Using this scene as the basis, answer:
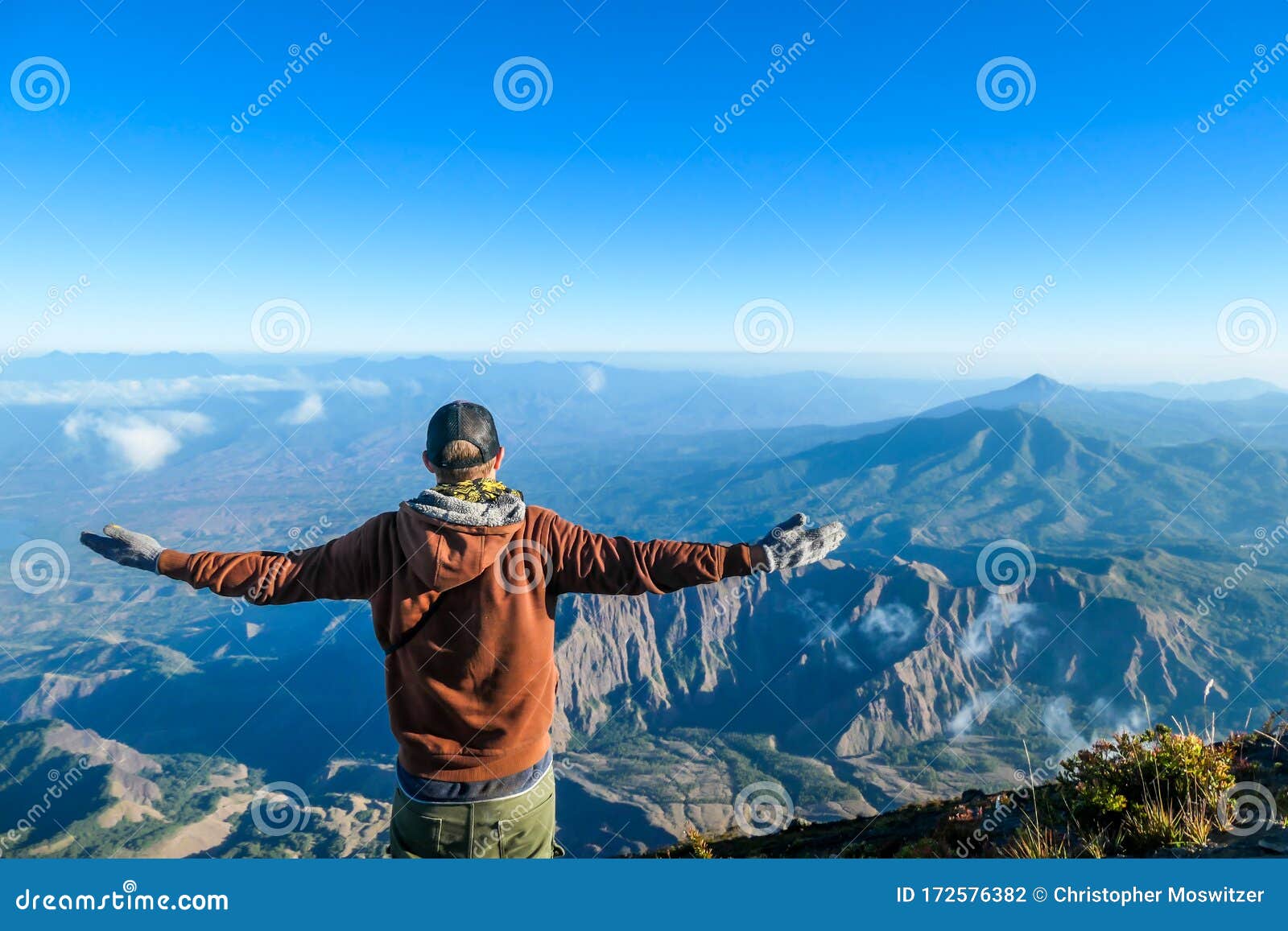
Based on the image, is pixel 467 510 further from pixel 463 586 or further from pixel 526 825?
pixel 526 825

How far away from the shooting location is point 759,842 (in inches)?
432

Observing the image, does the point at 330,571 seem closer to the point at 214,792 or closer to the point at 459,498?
the point at 459,498

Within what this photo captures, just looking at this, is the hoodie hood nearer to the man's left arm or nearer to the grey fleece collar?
the grey fleece collar

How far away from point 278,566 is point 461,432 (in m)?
1.61

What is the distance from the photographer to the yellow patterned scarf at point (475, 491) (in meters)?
4.35

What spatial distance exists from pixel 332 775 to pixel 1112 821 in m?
224

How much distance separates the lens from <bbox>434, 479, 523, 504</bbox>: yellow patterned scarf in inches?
171

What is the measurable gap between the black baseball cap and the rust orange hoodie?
0.36m

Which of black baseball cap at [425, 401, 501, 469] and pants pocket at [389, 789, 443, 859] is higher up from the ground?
black baseball cap at [425, 401, 501, 469]
